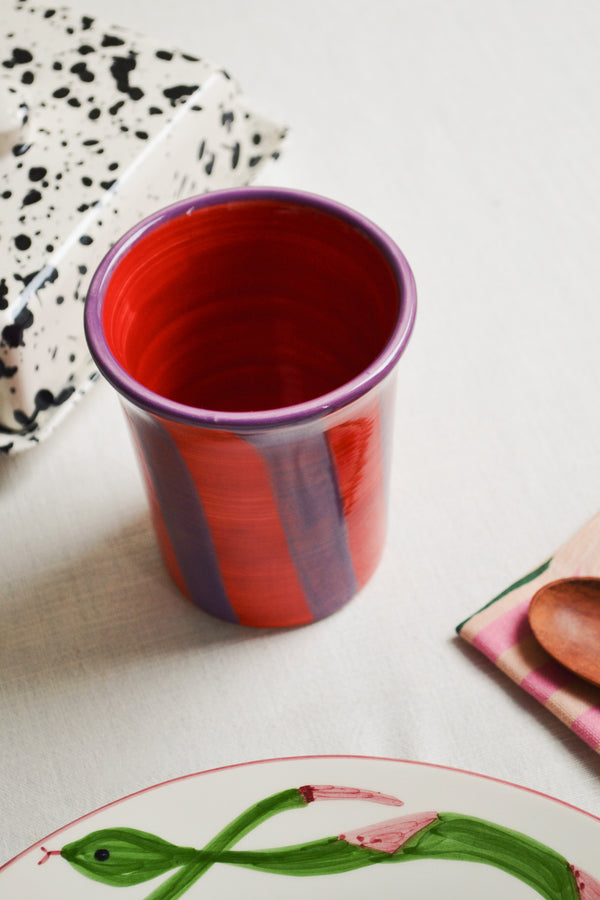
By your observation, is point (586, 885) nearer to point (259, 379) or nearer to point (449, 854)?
point (449, 854)

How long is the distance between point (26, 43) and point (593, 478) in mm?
351

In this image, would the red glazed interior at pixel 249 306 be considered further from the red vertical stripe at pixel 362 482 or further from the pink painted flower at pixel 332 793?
the pink painted flower at pixel 332 793

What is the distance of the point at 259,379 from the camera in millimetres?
414

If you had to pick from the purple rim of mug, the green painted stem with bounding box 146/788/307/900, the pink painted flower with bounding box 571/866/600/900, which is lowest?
the green painted stem with bounding box 146/788/307/900

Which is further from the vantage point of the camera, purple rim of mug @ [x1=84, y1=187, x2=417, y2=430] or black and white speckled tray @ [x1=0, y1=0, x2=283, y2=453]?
black and white speckled tray @ [x1=0, y1=0, x2=283, y2=453]

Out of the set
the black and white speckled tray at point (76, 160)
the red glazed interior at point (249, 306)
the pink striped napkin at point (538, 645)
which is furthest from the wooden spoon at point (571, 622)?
the black and white speckled tray at point (76, 160)

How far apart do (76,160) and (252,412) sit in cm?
19

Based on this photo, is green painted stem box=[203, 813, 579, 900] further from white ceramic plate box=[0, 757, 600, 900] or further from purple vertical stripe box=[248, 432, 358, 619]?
purple vertical stripe box=[248, 432, 358, 619]

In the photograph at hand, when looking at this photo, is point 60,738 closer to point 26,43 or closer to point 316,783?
point 316,783

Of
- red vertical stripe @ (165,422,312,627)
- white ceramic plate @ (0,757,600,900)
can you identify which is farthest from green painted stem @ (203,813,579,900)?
red vertical stripe @ (165,422,312,627)

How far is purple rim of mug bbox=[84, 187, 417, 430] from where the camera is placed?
0.92 feet

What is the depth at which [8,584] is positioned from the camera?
0.39 m

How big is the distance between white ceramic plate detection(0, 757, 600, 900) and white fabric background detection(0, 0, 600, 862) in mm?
63

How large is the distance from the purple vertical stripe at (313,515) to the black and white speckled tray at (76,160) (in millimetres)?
141
